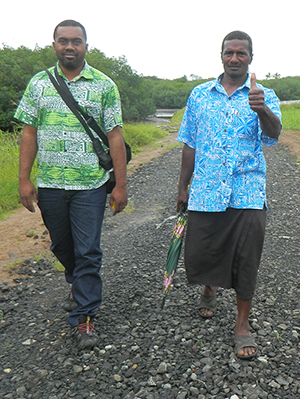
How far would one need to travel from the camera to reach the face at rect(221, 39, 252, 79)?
2756mm

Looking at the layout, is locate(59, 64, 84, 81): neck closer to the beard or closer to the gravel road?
the beard

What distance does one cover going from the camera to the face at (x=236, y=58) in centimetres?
276

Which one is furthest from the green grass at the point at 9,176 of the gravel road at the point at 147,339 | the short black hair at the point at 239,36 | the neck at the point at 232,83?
the short black hair at the point at 239,36

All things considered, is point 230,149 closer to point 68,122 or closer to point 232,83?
point 232,83

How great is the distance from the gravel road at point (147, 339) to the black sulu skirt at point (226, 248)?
1.48 ft

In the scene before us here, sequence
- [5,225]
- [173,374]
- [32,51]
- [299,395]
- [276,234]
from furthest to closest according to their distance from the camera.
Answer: [32,51], [5,225], [276,234], [173,374], [299,395]

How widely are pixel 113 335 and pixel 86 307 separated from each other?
314 millimetres

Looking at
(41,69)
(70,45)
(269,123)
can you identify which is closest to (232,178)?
(269,123)

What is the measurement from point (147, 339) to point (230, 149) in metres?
1.48

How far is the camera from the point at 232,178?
2.81 meters

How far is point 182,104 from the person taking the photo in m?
49.1

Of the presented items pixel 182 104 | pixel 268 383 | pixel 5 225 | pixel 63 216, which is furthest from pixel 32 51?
pixel 182 104

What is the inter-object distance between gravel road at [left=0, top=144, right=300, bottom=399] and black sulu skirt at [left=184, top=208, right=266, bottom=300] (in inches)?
17.7

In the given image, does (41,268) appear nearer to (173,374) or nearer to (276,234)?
(173,374)
